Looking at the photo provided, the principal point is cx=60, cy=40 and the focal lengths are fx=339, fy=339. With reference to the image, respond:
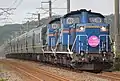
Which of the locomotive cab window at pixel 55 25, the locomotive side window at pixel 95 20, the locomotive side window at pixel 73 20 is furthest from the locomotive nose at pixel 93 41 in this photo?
the locomotive cab window at pixel 55 25

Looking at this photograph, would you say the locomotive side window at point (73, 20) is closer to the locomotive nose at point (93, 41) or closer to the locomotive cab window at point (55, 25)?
the locomotive nose at point (93, 41)


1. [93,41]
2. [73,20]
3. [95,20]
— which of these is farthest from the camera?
[73,20]

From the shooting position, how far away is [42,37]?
106ft

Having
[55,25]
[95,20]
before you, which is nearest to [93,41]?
[95,20]

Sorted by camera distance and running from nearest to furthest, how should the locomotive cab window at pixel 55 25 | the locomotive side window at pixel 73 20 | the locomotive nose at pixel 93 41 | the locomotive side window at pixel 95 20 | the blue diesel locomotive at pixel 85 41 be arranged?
the blue diesel locomotive at pixel 85 41 < the locomotive nose at pixel 93 41 < the locomotive side window at pixel 95 20 < the locomotive side window at pixel 73 20 < the locomotive cab window at pixel 55 25

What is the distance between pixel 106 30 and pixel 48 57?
952 cm

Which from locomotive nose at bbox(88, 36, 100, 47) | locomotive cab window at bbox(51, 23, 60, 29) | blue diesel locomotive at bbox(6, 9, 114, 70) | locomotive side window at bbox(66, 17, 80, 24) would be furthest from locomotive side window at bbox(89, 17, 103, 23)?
locomotive cab window at bbox(51, 23, 60, 29)

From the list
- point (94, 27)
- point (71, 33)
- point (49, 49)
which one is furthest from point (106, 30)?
point (49, 49)

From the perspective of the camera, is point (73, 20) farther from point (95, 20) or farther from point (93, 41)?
point (93, 41)

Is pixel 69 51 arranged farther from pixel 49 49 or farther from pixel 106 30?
pixel 49 49

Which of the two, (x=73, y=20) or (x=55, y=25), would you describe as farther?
(x=55, y=25)

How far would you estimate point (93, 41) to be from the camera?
70.2 feet

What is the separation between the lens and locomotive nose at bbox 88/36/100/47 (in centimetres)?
2125

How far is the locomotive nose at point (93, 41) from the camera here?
21.2m
